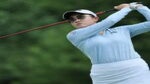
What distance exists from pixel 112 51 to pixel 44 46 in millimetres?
3744

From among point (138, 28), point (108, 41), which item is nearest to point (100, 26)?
point (108, 41)

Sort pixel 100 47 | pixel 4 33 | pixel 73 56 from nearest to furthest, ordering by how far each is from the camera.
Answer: pixel 100 47
pixel 73 56
pixel 4 33

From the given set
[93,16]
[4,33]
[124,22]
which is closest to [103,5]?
[124,22]

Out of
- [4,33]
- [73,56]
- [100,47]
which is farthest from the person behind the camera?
[4,33]

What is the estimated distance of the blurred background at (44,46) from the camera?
9445mm

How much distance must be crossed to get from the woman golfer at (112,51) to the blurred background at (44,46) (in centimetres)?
297

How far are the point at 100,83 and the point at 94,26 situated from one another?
0.36 m

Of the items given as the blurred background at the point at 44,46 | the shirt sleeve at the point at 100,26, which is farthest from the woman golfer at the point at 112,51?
the blurred background at the point at 44,46

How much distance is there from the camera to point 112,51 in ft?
19.1

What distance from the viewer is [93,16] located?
5.96 m

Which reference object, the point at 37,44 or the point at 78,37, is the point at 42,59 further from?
the point at 78,37

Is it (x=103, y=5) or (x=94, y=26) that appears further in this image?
(x=103, y=5)

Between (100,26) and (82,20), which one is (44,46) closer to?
(82,20)

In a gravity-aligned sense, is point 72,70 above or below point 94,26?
below
